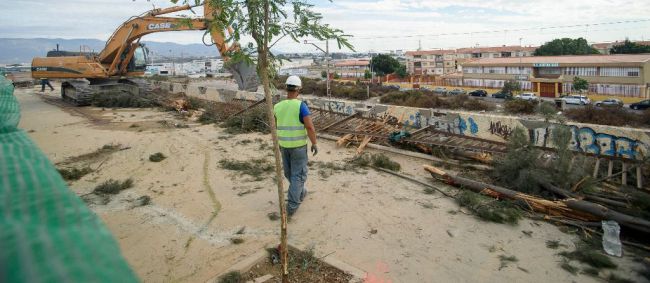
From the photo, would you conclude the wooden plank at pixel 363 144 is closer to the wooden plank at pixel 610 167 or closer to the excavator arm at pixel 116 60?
the wooden plank at pixel 610 167

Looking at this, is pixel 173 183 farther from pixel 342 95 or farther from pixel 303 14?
pixel 342 95

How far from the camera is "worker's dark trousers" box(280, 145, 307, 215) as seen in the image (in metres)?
5.26

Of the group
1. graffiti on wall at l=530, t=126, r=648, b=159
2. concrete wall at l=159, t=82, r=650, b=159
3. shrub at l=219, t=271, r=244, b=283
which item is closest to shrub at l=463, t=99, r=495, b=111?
concrete wall at l=159, t=82, r=650, b=159

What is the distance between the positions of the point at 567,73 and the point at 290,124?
54.0m

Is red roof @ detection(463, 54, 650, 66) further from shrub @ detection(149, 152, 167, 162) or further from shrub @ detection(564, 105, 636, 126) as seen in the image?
shrub @ detection(149, 152, 167, 162)

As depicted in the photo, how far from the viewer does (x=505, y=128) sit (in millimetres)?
9305

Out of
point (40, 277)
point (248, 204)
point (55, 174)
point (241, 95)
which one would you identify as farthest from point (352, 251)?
point (241, 95)

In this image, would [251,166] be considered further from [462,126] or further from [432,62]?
[432,62]

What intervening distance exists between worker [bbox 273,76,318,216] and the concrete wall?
19.2ft

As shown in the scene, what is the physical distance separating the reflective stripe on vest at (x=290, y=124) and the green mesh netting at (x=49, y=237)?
13.3ft

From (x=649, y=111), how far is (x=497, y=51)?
6010 cm

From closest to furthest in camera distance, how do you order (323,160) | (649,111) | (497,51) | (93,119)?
(323,160), (93,119), (649,111), (497,51)

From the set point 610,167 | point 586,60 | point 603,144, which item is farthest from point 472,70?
point 610,167

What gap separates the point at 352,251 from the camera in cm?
442
